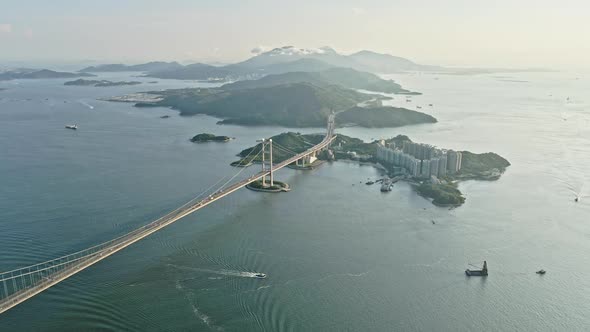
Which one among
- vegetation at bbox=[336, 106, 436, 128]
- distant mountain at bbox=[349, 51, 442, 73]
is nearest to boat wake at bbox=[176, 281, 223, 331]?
vegetation at bbox=[336, 106, 436, 128]

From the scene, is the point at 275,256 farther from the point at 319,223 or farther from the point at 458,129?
the point at 458,129

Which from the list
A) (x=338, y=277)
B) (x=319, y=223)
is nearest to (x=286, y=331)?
(x=338, y=277)

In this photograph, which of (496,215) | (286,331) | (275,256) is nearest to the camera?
(286,331)

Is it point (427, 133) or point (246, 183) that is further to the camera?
point (427, 133)

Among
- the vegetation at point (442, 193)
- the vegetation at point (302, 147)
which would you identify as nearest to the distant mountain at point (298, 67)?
the vegetation at point (302, 147)

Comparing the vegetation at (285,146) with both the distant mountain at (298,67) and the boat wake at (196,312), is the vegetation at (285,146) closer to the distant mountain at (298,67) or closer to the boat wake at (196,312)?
the boat wake at (196,312)

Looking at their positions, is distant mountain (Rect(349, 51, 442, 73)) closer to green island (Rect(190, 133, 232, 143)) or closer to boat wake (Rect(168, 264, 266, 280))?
green island (Rect(190, 133, 232, 143))

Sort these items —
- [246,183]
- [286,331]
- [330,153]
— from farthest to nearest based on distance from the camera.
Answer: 1. [330,153]
2. [246,183]
3. [286,331]

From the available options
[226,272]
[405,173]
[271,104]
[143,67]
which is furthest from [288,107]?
[143,67]
